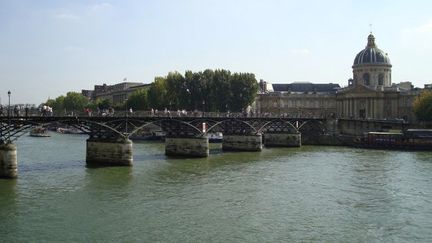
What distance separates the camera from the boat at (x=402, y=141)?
6988 centimetres

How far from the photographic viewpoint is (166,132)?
62688mm

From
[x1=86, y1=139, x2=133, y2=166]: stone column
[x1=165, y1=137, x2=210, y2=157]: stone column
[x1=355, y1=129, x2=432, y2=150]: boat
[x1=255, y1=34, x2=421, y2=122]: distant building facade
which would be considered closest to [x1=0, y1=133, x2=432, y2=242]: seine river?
[x1=86, y1=139, x2=133, y2=166]: stone column

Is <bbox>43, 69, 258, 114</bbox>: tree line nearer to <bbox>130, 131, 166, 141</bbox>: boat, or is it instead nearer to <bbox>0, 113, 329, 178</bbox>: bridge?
<bbox>130, 131, 166, 141</bbox>: boat

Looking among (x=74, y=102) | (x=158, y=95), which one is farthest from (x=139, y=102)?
(x=74, y=102)

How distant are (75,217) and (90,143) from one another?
901 inches

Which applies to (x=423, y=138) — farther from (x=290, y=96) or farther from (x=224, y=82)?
(x=290, y=96)

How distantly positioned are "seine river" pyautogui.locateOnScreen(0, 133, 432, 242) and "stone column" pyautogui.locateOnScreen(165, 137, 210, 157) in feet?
26.1

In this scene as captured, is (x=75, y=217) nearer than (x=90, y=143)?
Yes

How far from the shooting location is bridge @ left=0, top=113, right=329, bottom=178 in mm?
41094

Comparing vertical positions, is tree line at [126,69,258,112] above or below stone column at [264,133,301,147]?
above

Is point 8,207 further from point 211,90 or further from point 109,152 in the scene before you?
point 211,90

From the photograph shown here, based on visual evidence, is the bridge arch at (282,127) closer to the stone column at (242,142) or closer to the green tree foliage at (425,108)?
the stone column at (242,142)

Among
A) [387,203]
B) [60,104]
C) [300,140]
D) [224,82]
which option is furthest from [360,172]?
[60,104]

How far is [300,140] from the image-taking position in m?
80.6
